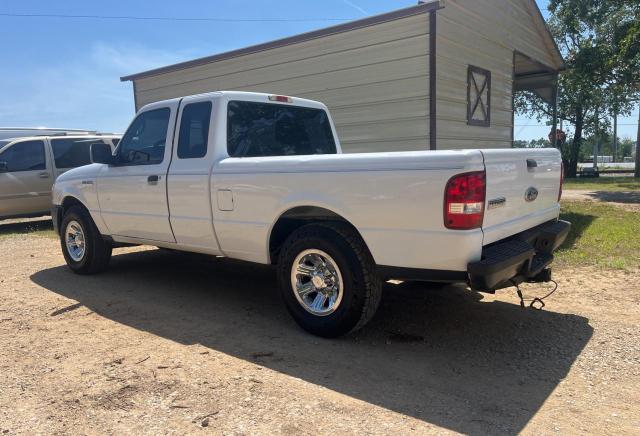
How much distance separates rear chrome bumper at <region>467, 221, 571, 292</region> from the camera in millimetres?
3342

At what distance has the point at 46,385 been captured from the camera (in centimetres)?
348

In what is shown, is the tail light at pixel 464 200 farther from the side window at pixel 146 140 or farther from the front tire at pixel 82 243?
the front tire at pixel 82 243

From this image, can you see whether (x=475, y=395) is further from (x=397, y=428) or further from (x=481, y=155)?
(x=481, y=155)

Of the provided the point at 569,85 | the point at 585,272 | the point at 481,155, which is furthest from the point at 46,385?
the point at 569,85

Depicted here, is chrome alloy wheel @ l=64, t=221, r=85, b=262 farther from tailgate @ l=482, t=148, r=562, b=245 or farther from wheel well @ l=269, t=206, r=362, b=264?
tailgate @ l=482, t=148, r=562, b=245

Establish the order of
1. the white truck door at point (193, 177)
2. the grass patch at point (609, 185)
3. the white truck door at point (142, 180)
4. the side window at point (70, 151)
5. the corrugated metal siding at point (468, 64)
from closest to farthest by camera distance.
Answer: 1. the white truck door at point (193, 177)
2. the white truck door at point (142, 180)
3. the corrugated metal siding at point (468, 64)
4. the side window at point (70, 151)
5. the grass patch at point (609, 185)

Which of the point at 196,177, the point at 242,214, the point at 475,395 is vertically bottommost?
the point at 475,395

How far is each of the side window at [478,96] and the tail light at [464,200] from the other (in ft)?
19.9

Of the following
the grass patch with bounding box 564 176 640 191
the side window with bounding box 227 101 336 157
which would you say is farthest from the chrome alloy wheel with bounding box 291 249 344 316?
the grass patch with bounding box 564 176 640 191

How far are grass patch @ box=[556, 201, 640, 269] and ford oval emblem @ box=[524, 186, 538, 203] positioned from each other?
9.67 feet

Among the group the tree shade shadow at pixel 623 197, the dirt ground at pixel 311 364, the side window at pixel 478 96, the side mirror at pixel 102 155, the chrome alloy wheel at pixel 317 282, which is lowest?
the dirt ground at pixel 311 364

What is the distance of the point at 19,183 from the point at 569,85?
1774 cm

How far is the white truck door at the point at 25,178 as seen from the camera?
10.8m

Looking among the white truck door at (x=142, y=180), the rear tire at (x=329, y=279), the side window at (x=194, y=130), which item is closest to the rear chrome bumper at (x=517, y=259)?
the rear tire at (x=329, y=279)
